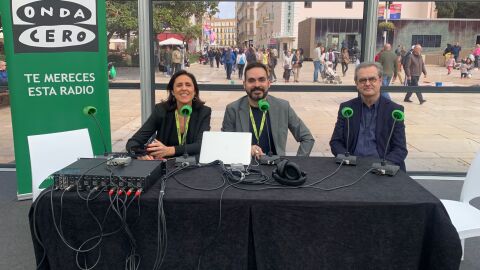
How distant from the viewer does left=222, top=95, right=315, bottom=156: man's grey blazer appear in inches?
112

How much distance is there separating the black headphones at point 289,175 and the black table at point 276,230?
0.07 meters

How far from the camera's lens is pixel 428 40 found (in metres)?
4.86

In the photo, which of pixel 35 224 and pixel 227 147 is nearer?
pixel 35 224

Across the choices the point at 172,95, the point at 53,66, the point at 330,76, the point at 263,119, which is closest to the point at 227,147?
the point at 263,119

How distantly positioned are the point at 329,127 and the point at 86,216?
18.2 feet

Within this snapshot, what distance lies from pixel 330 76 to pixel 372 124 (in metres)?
2.29

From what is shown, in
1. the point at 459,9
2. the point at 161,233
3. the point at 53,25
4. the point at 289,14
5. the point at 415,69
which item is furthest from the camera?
the point at 289,14

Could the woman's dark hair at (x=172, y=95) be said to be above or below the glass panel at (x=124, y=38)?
below

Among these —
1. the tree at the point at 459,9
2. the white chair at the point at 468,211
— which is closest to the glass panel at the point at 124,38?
the white chair at the point at 468,211

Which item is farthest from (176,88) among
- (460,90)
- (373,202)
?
(460,90)

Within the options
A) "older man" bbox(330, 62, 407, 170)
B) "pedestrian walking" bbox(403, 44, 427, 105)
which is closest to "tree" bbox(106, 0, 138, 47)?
"older man" bbox(330, 62, 407, 170)

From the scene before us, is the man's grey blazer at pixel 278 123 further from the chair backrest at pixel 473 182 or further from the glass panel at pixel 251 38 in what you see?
the chair backrest at pixel 473 182

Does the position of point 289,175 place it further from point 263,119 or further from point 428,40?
point 428,40

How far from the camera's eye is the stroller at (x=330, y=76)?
15.3ft
